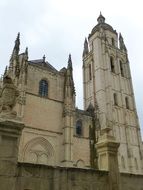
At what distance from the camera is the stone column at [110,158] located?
6418 millimetres

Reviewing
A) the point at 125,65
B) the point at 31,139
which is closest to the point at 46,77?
the point at 31,139

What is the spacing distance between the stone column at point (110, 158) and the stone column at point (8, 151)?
102 inches

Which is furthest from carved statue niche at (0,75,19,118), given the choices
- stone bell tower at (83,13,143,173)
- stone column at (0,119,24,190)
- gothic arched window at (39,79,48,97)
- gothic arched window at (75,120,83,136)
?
stone bell tower at (83,13,143,173)

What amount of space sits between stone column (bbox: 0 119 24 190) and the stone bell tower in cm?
2662

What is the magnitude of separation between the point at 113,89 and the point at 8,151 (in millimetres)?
32801

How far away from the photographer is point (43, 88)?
88.7 ft

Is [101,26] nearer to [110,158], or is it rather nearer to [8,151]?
[110,158]

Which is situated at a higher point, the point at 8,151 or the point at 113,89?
the point at 113,89

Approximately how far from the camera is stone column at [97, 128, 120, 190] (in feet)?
21.1

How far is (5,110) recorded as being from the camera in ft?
18.9

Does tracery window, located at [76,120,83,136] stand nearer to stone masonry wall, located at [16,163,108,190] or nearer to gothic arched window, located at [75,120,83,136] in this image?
gothic arched window, located at [75,120,83,136]

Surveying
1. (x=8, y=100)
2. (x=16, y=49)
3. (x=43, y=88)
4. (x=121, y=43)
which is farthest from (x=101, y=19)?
(x=8, y=100)

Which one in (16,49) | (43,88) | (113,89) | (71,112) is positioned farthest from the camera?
(113,89)

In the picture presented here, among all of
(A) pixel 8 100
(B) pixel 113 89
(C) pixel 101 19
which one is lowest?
(A) pixel 8 100
